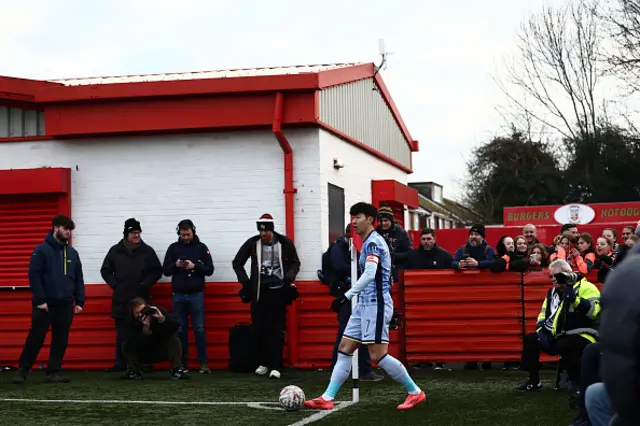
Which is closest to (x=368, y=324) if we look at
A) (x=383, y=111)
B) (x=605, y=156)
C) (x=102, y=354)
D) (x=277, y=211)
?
(x=277, y=211)

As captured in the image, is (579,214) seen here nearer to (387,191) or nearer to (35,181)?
(387,191)

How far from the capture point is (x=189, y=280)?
14273mm

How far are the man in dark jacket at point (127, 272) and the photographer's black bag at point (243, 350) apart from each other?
138cm

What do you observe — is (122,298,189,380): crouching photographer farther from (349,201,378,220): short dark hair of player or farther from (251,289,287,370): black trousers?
(349,201,378,220): short dark hair of player

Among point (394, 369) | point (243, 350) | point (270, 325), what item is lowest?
point (243, 350)

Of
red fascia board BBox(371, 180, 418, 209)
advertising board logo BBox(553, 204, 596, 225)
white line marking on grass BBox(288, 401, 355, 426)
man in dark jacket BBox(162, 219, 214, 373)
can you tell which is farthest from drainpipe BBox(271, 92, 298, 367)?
advertising board logo BBox(553, 204, 596, 225)

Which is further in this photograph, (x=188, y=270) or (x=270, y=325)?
(x=188, y=270)

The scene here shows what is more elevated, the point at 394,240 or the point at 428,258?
the point at 394,240

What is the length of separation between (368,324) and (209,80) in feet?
20.3

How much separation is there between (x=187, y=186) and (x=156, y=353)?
280 centimetres

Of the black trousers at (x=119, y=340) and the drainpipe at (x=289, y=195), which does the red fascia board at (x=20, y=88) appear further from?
the black trousers at (x=119, y=340)

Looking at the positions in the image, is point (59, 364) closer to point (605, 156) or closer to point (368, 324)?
point (368, 324)

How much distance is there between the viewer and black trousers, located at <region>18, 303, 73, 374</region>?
13250 mm

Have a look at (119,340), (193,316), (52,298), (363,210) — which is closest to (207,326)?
(193,316)
